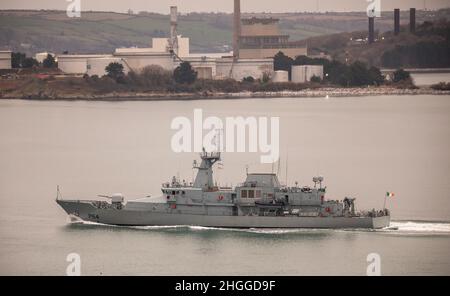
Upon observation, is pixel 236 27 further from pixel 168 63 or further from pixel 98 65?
pixel 98 65

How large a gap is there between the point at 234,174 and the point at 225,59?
231 feet

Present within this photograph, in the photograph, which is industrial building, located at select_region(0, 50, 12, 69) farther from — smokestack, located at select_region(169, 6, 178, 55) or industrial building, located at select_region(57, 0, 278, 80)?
smokestack, located at select_region(169, 6, 178, 55)

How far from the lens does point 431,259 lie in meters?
37.8

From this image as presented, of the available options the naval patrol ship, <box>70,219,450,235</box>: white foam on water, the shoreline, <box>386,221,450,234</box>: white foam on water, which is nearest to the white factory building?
the shoreline

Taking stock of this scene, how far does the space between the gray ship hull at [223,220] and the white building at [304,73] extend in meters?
77.6

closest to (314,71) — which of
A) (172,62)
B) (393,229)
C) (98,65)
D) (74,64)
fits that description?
(172,62)

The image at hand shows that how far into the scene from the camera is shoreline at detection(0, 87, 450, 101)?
109 metres

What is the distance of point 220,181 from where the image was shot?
50031 mm

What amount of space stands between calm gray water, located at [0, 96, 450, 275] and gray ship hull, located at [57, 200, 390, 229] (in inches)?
10.9

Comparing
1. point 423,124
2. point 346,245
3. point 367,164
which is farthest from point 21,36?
point 346,245

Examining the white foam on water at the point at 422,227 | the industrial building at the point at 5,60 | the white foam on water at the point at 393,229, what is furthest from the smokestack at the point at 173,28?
the white foam on water at the point at 422,227

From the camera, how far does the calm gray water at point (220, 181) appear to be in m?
A: 37.7

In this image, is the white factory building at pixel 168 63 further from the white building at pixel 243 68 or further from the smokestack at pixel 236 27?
the smokestack at pixel 236 27
